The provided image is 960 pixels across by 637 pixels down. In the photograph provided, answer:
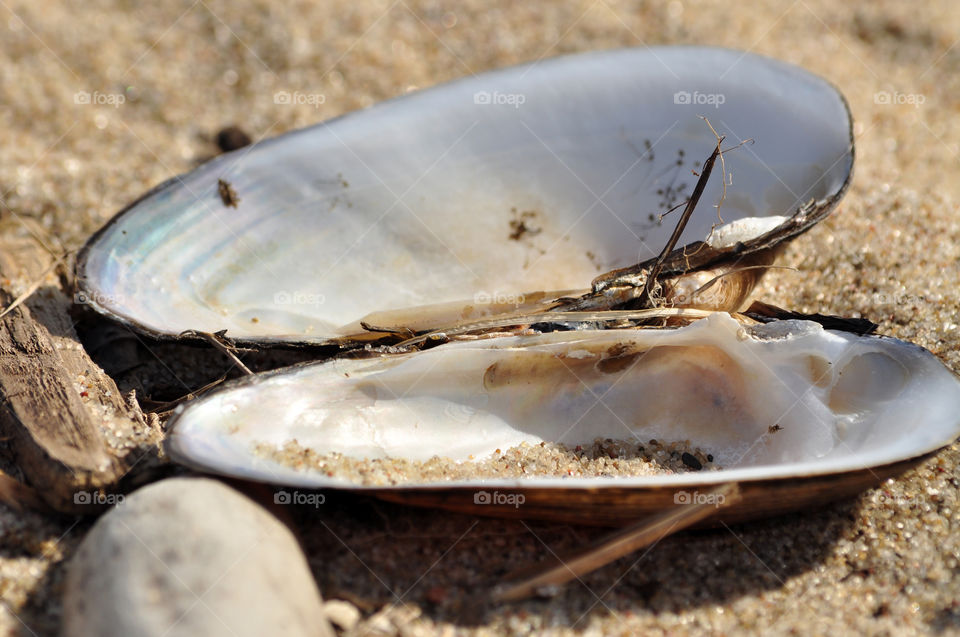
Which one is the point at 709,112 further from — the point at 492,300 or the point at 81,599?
the point at 81,599

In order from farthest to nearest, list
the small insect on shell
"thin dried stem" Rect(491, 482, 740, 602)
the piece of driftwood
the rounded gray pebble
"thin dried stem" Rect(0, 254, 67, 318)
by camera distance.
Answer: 1. the small insect on shell
2. "thin dried stem" Rect(0, 254, 67, 318)
3. the piece of driftwood
4. "thin dried stem" Rect(491, 482, 740, 602)
5. the rounded gray pebble

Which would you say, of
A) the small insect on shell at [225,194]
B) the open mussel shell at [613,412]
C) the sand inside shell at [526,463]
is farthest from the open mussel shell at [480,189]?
the sand inside shell at [526,463]

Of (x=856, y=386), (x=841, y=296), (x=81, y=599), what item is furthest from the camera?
(x=841, y=296)

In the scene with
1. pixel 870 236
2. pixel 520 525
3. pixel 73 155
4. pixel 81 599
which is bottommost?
pixel 870 236

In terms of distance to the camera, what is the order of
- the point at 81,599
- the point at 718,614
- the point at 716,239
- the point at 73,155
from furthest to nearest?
the point at 73,155 → the point at 716,239 → the point at 718,614 → the point at 81,599

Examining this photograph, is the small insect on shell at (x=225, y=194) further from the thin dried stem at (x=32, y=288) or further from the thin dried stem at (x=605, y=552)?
the thin dried stem at (x=605, y=552)

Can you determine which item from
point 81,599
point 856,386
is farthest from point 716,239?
point 81,599

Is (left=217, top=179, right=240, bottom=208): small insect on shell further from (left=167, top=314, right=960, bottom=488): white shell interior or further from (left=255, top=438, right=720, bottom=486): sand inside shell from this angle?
(left=255, top=438, right=720, bottom=486): sand inside shell

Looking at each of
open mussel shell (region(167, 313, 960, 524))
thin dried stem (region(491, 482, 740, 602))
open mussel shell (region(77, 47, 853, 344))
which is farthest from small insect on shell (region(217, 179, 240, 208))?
thin dried stem (region(491, 482, 740, 602))
